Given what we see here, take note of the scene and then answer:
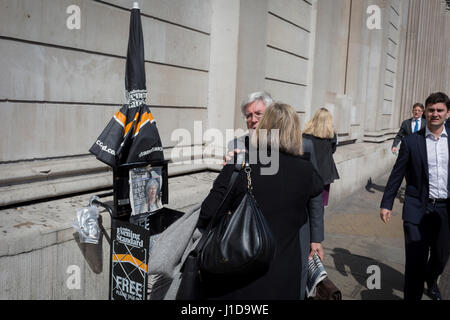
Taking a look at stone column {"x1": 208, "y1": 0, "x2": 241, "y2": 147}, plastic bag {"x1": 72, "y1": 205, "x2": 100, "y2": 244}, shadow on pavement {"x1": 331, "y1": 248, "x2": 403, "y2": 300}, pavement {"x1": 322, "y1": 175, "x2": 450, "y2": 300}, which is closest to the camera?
plastic bag {"x1": 72, "y1": 205, "x2": 100, "y2": 244}

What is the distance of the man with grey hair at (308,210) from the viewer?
2963 mm

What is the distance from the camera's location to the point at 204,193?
5.11 m

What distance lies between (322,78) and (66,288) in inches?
285

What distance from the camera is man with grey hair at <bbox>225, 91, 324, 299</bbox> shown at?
2.96 metres

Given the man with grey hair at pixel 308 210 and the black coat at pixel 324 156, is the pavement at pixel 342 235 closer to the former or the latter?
the black coat at pixel 324 156

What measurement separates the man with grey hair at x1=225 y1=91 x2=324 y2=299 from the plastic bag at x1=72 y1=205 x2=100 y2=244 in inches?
46.9

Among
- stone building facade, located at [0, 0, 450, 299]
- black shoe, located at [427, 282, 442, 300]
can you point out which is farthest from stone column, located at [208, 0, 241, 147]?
black shoe, located at [427, 282, 442, 300]

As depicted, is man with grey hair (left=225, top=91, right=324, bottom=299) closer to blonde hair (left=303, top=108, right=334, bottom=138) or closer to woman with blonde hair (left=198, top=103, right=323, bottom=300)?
woman with blonde hair (left=198, top=103, right=323, bottom=300)

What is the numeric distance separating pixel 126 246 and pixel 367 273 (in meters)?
3.43

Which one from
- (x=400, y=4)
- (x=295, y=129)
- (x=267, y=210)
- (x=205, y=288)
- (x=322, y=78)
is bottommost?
(x=205, y=288)

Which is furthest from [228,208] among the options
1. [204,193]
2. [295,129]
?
[204,193]

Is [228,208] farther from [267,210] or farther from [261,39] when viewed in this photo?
[261,39]

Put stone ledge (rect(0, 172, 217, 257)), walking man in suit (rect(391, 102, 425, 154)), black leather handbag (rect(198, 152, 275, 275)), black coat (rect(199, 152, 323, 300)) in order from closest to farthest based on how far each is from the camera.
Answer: black leather handbag (rect(198, 152, 275, 275))
black coat (rect(199, 152, 323, 300))
stone ledge (rect(0, 172, 217, 257))
walking man in suit (rect(391, 102, 425, 154))
